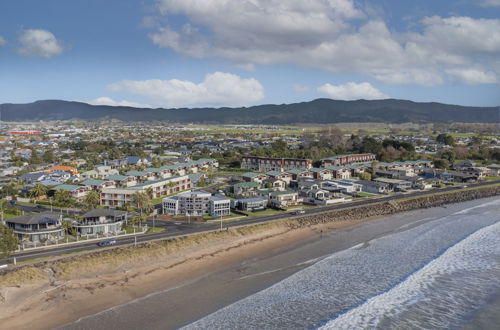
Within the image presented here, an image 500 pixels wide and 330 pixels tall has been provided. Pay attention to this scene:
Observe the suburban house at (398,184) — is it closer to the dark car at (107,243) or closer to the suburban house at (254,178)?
the suburban house at (254,178)

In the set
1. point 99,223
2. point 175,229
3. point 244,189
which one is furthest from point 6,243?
point 244,189

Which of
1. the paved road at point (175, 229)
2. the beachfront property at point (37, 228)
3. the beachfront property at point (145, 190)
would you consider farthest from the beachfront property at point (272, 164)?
the beachfront property at point (37, 228)

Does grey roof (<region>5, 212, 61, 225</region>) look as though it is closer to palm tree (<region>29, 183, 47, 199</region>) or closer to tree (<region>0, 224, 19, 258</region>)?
tree (<region>0, 224, 19, 258</region>)

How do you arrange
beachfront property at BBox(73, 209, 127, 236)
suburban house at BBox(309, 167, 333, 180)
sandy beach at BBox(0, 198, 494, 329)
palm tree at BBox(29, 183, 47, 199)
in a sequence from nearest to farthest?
sandy beach at BBox(0, 198, 494, 329), beachfront property at BBox(73, 209, 127, 236), palm tree at BBox(29, 183, 47, 199), suburban house at BBox(309, 167, 333, 180)

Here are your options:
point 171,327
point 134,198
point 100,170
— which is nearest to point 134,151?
point 100,170

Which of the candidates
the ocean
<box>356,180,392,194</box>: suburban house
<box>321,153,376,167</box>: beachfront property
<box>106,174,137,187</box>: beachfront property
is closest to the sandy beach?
the ocean

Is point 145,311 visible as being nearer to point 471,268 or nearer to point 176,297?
point 176,297
